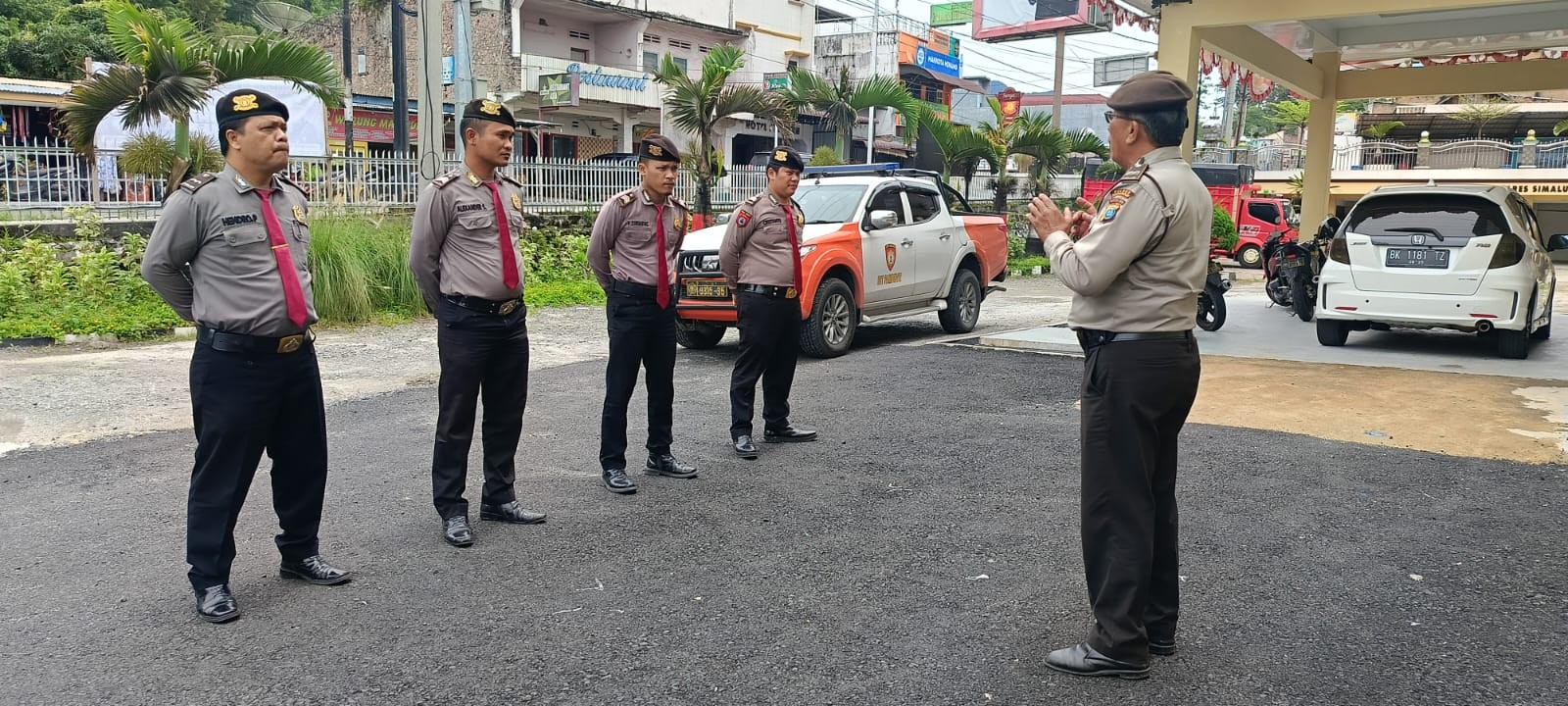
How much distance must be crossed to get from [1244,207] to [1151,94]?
2591 cm

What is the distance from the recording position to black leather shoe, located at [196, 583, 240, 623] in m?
3.65

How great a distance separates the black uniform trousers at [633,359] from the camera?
18.1 ft

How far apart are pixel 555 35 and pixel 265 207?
3103 centimetres

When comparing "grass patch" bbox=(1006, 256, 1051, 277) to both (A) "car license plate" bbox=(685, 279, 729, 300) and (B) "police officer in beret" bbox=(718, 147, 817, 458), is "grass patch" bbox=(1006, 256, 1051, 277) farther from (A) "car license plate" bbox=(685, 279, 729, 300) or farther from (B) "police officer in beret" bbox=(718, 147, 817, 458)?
(B) "police officer in beret" bbox=(718, 147, 817, 458)

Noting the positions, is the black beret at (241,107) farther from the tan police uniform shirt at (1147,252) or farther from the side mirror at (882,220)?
the side mirror at (882,220)

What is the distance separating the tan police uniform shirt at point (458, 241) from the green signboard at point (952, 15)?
5699cm

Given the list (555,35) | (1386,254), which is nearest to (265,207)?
(1386,254)

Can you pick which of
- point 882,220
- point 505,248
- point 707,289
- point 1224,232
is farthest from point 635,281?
point 1224,232

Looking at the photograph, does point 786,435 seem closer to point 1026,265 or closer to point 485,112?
point 485,112

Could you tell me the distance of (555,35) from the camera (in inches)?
1303

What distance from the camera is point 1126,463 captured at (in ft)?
10.5

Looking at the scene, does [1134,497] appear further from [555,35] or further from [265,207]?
[555,35]

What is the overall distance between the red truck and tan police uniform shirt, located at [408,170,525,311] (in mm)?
22858

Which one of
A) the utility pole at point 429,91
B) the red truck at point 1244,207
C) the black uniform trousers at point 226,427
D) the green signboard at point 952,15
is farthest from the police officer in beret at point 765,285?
the green signboard at point 952,15
